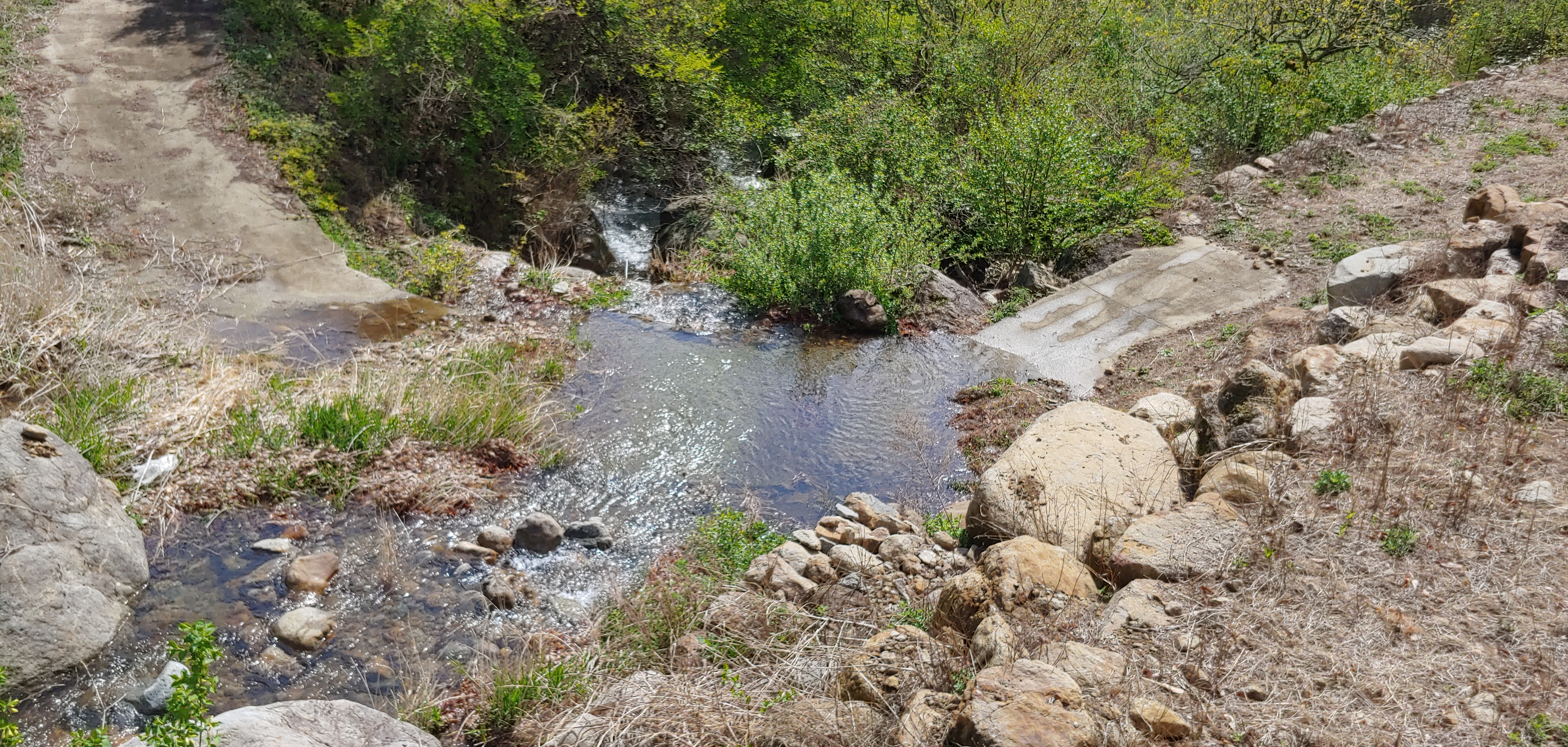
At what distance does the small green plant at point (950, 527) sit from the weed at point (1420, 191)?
810cm

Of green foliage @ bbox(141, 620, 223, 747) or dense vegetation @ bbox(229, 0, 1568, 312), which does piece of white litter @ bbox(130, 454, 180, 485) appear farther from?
dense vegetation @ bbox(229, 0, 1568, 312)

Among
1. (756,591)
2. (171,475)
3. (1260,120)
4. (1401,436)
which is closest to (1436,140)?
(1260,120)

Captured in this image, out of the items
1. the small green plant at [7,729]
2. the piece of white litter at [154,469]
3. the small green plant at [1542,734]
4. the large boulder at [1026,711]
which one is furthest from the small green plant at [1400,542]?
the piece of white litter at [154,469]

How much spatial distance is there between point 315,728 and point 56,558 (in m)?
2.45

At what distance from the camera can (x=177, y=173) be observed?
12102mm

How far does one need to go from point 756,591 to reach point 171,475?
427 centimetres

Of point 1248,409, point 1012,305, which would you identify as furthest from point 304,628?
point 1012,305

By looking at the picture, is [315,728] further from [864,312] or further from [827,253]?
[827,253]

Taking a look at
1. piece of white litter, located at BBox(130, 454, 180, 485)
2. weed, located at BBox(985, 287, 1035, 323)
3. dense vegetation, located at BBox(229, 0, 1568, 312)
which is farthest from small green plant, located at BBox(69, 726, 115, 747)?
weed, located at BBox(985, 287, 1035, 323)

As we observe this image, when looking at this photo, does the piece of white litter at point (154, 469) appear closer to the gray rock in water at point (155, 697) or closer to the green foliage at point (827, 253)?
the gray rock in water at point (155, 697)

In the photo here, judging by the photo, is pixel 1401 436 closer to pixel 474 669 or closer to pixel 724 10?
pixel 474 669

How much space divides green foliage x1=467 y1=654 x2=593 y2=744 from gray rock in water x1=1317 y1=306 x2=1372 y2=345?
20.8 ft

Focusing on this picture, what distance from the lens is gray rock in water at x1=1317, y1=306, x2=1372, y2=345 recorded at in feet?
→ 23.8

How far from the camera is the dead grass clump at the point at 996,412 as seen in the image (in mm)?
8008
